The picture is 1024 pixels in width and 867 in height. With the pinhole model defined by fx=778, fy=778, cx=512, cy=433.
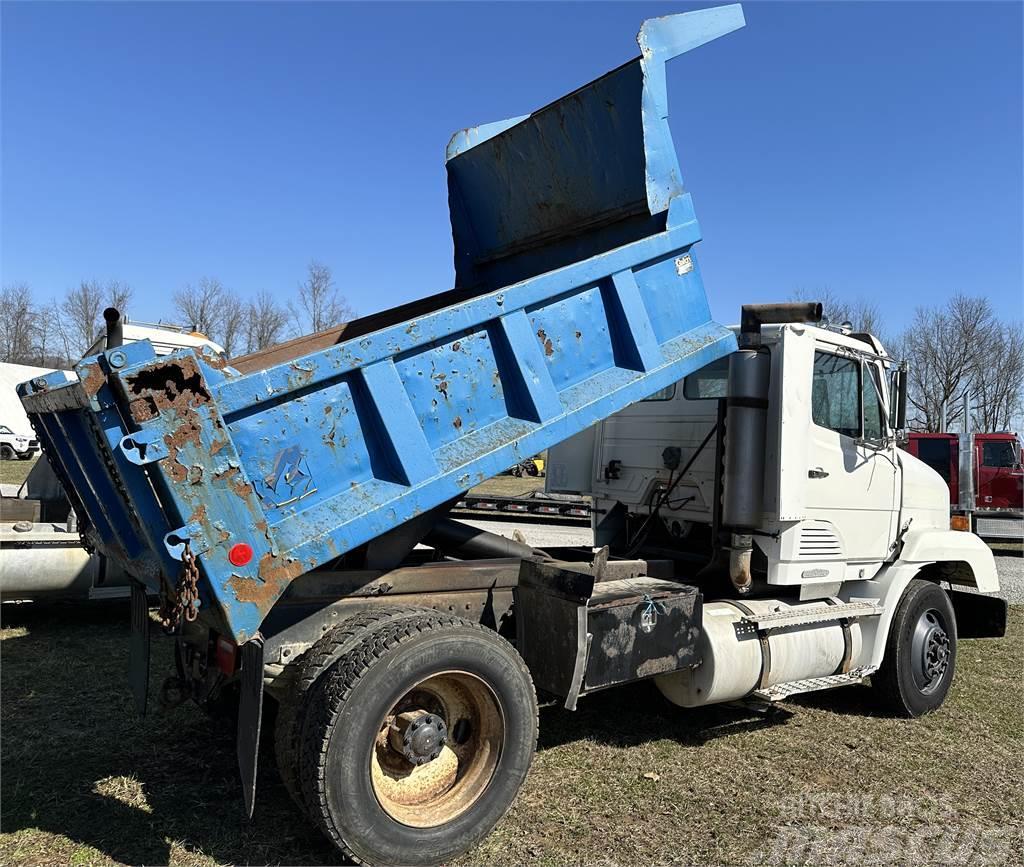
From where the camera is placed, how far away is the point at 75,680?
18.9 feet

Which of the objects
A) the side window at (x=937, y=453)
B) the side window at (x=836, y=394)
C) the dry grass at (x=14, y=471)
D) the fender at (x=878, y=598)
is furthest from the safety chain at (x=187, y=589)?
the dry grass at (x=14, y=471)

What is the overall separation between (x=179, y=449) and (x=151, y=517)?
31 centimetres

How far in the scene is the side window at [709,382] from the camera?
5.55 meters

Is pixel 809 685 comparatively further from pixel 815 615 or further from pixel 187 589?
pixel 187 589

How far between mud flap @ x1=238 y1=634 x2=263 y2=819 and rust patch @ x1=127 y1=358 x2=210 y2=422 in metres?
1.05

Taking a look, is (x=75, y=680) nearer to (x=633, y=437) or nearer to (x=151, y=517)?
(x=151, y=517)

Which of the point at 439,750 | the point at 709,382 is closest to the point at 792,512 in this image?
the point at 709,382

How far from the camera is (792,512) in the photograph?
504 cm

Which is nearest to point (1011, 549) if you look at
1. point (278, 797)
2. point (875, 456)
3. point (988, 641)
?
point (988, 641)

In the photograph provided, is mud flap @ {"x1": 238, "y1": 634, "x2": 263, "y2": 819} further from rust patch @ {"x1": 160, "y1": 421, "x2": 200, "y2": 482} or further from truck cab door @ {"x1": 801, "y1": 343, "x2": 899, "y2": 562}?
truck cab door @ {"x1": 801, "y1": 343, "x2": 899, "y2": 562}

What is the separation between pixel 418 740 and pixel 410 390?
1.58 metres

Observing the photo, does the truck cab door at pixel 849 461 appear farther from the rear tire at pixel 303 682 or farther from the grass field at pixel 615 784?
the rear tire at pixel 303 682

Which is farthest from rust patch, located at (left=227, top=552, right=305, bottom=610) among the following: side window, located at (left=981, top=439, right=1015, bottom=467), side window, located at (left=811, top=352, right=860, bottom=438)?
side window, located at (left=981, top=439, right=1015, bottom=467)

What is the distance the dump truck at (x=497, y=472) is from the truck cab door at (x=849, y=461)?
26 mm
